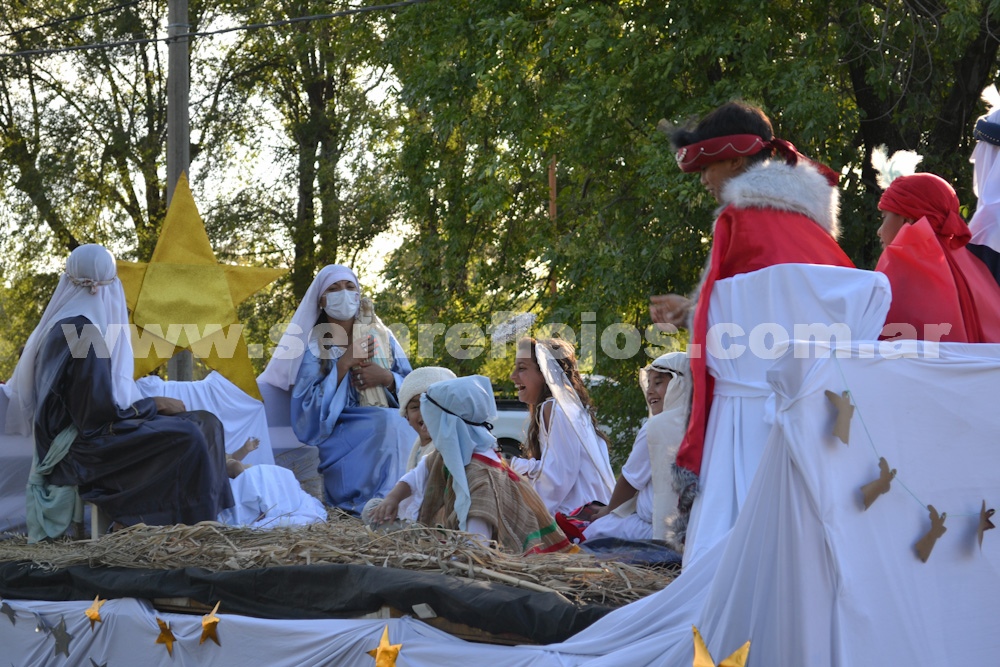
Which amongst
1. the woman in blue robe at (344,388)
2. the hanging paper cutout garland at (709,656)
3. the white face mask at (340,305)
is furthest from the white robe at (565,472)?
the hanging paper cutout garland at (709,656)

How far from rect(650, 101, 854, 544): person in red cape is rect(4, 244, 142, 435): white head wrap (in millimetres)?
3069

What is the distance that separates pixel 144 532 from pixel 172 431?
69 centimetres

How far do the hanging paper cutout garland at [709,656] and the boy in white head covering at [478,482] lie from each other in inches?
62.3

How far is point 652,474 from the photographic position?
4.62 meters

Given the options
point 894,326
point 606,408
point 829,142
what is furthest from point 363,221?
point 894,326

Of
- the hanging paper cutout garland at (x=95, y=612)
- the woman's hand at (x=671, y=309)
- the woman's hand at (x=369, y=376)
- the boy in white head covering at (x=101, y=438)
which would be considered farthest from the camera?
the woman's hand at (x=369, y=376)

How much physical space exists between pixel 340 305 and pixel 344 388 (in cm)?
47

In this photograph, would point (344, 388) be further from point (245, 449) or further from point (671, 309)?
point (671, 309)

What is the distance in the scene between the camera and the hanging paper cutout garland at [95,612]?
14.9 ft

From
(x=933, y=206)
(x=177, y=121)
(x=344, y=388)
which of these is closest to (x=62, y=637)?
(x=344, y=388)

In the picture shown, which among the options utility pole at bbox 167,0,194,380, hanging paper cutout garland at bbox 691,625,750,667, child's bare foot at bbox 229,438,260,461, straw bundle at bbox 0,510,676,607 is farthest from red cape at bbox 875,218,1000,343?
utility pole at bbox 167,0,194,380

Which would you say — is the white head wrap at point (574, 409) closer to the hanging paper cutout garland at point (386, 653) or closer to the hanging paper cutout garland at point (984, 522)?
the hanging paper cutout garland at point (386, 653)

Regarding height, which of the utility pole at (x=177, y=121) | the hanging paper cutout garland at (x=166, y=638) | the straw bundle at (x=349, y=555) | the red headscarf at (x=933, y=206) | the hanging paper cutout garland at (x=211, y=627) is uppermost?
the utility pole at (x=177, y=121)

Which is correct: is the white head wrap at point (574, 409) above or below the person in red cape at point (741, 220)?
below
